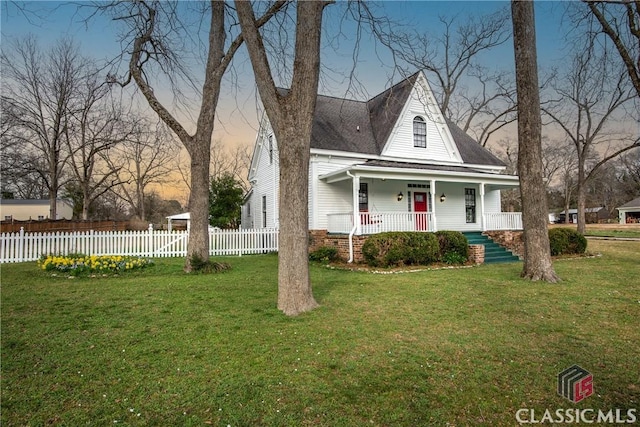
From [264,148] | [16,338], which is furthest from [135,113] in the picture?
[16,338]

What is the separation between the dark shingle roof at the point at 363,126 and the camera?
15.7 metres

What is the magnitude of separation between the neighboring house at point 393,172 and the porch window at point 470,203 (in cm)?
5

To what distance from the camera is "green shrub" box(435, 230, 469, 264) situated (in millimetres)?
12234

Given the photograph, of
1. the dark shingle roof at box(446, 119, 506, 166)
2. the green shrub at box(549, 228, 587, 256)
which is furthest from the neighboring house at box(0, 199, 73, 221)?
the green shrub at box(549, 228, 587, 256)

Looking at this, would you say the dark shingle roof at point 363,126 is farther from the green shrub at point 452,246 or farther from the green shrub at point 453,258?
the green shrub at point 453,258

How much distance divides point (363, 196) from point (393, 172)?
93.2 inches

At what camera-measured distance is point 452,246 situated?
12391 mm

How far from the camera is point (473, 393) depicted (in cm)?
304

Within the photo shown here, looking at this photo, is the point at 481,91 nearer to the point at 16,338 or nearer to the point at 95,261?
the point at 95,261

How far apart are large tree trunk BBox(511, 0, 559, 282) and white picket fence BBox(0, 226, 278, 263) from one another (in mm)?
10101

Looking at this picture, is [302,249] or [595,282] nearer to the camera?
[302,249]

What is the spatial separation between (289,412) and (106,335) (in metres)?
2.86

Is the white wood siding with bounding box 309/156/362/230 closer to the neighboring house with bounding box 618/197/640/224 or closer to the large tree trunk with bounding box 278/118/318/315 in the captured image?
the large tree trunk with bounding box 278/118/318/315

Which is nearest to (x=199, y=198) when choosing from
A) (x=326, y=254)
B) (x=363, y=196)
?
(x=326, y=254)
